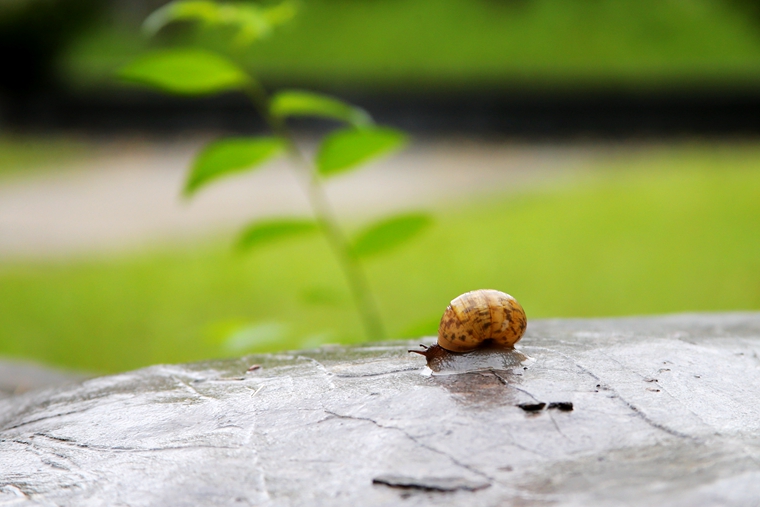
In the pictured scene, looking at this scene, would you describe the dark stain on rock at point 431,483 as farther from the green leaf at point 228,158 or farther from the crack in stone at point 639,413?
the green leaf at point 228,158

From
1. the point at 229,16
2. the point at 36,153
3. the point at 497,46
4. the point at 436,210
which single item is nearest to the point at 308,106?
the point at 229,16

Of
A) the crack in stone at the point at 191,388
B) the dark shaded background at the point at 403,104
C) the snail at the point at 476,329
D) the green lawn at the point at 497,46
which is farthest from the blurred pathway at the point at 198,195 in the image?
the snail at the point at 476,329

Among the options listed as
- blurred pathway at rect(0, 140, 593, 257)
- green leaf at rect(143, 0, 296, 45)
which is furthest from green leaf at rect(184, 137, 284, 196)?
blurred pathway at rect(0, 140, 593, 257)

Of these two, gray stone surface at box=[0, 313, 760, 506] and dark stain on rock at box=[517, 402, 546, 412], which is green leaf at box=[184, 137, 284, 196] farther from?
dark stain on rock at box=[517, 402, 546, 412]

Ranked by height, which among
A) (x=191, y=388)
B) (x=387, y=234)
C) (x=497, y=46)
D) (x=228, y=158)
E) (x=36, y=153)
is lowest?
(x=191, y=388)

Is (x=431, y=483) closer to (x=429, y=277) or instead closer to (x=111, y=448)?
(x=111, y=448)

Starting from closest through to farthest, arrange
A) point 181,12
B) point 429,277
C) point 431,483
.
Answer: point 431,483
point 181,12
point 429,277

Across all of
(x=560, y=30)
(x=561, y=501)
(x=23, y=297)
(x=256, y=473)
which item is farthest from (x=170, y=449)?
(x=560, y=30)
